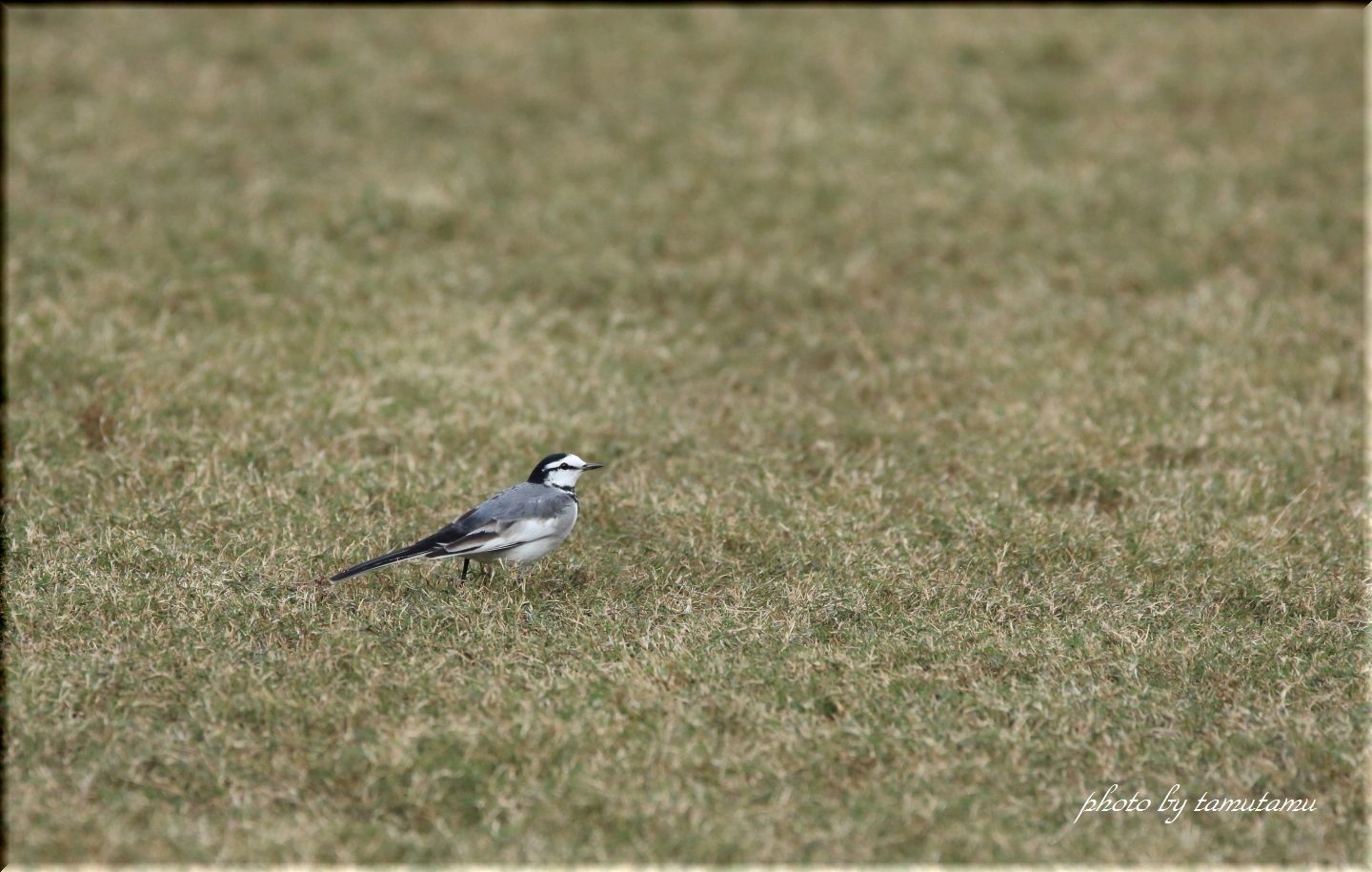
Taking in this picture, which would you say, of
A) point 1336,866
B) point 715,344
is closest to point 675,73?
point 715,344

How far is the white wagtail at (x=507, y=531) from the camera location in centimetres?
729

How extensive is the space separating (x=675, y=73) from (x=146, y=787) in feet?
45.9

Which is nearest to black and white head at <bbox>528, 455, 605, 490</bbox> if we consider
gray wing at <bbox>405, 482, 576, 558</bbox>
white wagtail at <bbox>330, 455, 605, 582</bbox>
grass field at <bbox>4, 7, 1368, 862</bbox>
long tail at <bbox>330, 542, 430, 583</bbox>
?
white wagtail at <bbox>330, 455, 605, 582</bbox>

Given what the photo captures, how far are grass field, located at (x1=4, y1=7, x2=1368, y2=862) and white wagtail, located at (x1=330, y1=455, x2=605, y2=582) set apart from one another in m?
0.27

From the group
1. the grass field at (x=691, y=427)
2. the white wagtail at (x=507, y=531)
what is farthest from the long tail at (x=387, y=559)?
the grass field at (x=691, y=427)

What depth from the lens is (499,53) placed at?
18578 millimetres

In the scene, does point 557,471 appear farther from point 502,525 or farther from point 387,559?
point 387,559

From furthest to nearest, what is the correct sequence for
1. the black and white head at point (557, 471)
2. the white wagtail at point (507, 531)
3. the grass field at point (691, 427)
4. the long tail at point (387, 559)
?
1. the black and white head at point (557, 471)
2. the white wagtail at point (507, 531)
3. the long tail at point (387, 559)
4. the grass field at point (691, 427)

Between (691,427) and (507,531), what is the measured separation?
310 centimetres

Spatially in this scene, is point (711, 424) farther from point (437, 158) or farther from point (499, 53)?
point (499, 53)

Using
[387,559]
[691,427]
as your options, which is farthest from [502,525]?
[691,427]

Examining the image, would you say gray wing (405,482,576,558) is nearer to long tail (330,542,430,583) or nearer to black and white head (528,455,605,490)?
long tail (330,542,430,583)

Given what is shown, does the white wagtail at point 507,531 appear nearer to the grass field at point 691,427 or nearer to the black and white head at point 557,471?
the black and white head at point 557,471

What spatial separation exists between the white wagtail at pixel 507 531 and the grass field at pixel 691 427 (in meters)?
0.27
